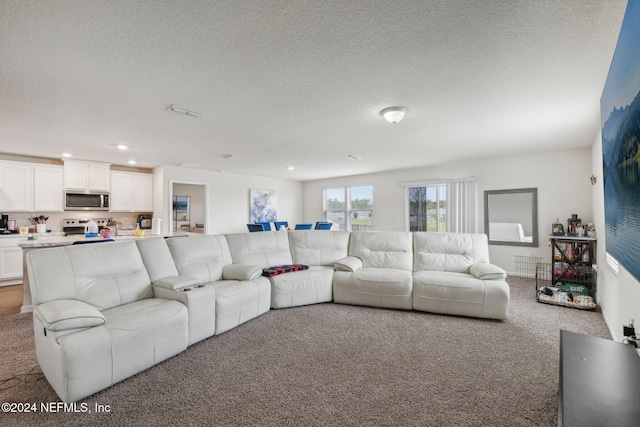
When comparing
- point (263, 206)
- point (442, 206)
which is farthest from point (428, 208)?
point (263, 206)

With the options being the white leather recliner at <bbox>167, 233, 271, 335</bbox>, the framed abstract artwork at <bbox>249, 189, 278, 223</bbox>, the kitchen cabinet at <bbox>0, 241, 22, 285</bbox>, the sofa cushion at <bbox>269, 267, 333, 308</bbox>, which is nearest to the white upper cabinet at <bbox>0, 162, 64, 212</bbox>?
the kitchen cabinet at <bbox>0, 241, 22, 285</bbox>

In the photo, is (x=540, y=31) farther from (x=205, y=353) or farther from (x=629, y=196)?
(x=205, y=353)

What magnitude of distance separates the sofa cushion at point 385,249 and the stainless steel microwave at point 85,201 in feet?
18.5

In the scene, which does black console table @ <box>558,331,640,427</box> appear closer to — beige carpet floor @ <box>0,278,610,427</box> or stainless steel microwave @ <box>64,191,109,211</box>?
beige carpet floor @ <box>0,278,610,427</box>

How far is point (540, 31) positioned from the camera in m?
1.86

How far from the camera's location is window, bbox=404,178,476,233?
621cm

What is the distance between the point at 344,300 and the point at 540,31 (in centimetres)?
338

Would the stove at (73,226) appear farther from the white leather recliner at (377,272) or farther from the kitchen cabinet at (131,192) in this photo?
the white leather recliner at (377,272)

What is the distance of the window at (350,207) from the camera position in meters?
8.34

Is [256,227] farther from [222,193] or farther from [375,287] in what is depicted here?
[375,287]

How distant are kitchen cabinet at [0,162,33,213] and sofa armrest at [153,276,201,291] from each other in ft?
15.9

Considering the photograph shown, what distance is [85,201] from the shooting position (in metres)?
6.11

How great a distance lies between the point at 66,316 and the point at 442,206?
669cm

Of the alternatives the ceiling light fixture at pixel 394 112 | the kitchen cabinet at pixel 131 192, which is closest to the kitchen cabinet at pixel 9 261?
the kitchen cabinet at pixel 131 192
